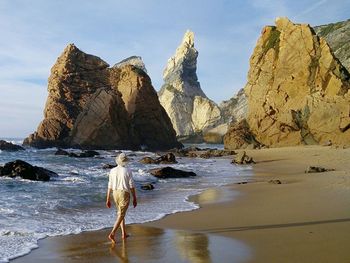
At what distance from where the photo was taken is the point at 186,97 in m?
148

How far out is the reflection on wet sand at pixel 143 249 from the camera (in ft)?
22.5

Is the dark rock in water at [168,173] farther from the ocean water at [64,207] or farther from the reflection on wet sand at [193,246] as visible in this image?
the reflection on wet sand at [193,246]

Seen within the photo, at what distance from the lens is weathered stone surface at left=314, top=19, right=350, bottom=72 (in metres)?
80.3

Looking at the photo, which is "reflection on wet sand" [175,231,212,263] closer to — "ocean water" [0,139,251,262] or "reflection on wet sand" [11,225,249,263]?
"reflection on wet sand" [11,225,249,263]

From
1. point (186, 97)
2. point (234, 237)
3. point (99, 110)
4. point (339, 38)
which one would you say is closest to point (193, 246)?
point (234, 237)

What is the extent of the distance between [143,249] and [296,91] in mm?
51851

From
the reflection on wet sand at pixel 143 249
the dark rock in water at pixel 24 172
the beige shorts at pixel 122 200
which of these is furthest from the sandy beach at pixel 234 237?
the dark rock in water at pixel 24 172

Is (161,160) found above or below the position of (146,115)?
below

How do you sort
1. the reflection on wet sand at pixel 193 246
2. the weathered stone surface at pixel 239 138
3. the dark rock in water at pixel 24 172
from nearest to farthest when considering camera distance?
the reflection on wet sand at pixel 193 246 → the dark rock in water at pixel 24 172 → the weathered stone surface at pixel 239 138

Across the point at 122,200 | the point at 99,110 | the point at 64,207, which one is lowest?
the point at 64,207

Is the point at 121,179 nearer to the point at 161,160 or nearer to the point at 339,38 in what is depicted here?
the point at 161,160

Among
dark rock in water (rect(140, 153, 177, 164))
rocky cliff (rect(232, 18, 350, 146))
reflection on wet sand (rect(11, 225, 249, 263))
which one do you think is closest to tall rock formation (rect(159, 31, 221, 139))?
rocky cliff (rect(232, 18, 350, 146))

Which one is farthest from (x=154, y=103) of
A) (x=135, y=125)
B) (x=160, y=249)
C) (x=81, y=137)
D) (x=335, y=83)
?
(x=160, y=249)

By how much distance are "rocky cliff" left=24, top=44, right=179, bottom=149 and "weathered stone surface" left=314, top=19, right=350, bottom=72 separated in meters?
35.1
